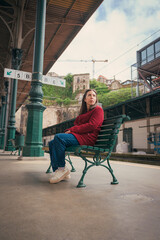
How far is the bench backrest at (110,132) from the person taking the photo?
2.49 metres

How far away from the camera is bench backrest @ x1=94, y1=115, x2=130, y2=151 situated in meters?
2.49

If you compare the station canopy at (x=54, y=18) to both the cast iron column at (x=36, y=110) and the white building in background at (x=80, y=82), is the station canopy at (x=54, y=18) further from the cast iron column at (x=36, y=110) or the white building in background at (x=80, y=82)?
the white building in background at (x=80, y=82)

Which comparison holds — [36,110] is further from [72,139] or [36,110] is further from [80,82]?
[80,82]

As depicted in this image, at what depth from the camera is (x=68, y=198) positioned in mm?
1834

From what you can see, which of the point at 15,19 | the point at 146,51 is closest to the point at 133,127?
the point at 146,51

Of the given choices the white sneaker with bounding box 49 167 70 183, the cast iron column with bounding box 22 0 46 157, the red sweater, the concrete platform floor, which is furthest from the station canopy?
the concrete platform floor

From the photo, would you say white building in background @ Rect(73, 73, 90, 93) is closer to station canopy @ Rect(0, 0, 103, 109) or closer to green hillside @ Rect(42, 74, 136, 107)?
green hillside @ Rect(42, 74, 136, 107)

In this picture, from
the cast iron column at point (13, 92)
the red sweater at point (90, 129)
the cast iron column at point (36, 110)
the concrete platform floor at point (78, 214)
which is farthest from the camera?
the cast iron column at point (13, 92)

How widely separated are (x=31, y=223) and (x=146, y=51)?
28.9 meters

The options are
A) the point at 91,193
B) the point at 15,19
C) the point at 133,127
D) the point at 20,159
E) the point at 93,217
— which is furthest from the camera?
the point at 133,127

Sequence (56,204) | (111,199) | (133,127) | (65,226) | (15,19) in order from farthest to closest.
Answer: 1. (133,127)
2. (15,19)
3. (111,199)
4. (56,204)
5. (65,226)

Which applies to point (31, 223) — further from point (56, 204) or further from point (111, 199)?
point (111, 199)

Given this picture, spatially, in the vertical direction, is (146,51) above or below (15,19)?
above

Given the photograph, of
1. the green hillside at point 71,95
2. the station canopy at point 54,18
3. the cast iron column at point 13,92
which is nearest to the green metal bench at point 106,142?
the cast iron column at point 13,92
